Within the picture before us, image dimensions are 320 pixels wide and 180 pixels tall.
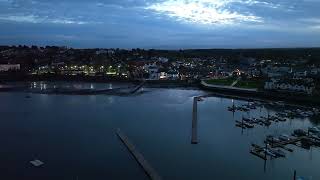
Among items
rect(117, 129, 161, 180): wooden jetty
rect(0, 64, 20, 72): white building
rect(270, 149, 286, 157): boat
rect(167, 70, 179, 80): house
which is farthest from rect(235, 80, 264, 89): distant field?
rect(0, 64, 20, 72): white building

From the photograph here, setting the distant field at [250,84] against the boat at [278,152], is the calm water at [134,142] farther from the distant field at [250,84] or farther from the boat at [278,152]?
the distant field at [250,84]

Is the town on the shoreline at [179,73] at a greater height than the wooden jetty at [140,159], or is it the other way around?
the town on the shoreline at [179,73]

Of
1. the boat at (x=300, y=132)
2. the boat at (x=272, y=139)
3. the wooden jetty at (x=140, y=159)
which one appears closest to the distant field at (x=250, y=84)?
the boat at (x=300, y=132)

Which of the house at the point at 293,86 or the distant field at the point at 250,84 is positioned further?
the distant field at the point at 250,84

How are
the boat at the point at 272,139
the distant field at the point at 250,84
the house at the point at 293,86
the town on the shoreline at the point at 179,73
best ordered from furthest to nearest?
the distant field at the point at 250,84
the town on the shoreline at the point at 179,73
the house at the point at 293,86
the boat at the point at 272,139

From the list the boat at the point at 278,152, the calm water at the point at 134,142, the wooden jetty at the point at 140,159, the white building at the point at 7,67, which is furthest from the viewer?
the white building at the point at 7,67

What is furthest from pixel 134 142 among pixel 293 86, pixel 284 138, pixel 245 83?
pixel 245 83

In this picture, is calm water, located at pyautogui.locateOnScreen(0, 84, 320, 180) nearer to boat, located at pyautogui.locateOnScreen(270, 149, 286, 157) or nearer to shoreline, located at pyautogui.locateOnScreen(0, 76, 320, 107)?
Answer: boat, located at pyautogui.locateOnScreen(270, 149, 286, 157)

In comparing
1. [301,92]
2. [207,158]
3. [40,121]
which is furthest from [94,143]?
[301,92]
